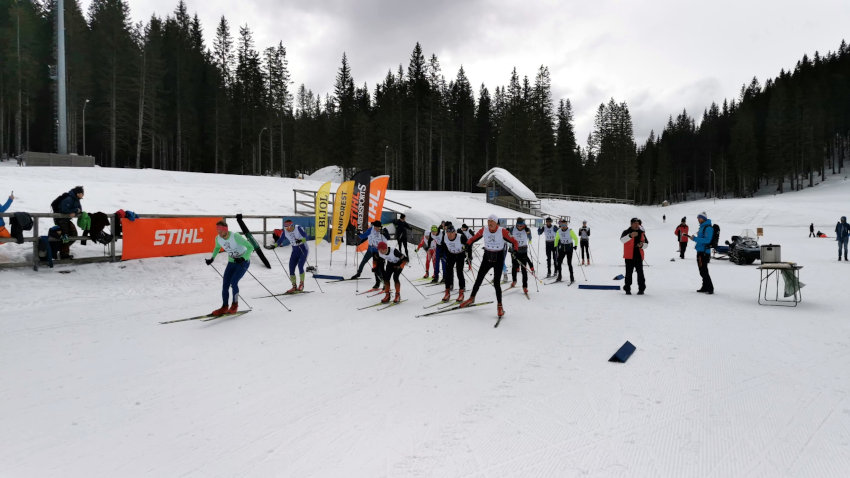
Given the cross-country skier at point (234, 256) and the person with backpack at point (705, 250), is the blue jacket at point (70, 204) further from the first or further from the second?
the person with backpack at point (705, 250)

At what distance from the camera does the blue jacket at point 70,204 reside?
10430 millimetres

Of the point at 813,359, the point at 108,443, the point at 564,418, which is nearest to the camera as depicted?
the point at 108,443

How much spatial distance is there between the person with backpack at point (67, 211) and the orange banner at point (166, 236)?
1.09 meters

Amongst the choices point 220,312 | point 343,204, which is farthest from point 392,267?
point 343,204

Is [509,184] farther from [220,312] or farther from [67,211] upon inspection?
[220,312]

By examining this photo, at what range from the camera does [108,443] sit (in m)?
3.31

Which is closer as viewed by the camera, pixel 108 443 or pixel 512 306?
pixel 108 443

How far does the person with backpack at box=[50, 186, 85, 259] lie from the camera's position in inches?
401

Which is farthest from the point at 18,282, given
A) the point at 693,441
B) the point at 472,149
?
the point at 472,149

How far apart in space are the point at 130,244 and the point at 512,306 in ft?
34.9

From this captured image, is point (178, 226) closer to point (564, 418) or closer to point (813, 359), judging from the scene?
point (564, 418)

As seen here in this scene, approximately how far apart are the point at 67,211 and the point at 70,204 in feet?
0.66

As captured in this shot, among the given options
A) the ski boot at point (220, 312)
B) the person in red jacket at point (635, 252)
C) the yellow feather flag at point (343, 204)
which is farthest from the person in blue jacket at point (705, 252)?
the yellow feather flag at point (343, 204)

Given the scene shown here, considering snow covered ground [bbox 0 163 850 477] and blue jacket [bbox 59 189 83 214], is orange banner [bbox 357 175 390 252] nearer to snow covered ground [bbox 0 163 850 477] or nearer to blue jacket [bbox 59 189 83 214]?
snow covered ground [bbox 0 163 850 477]
